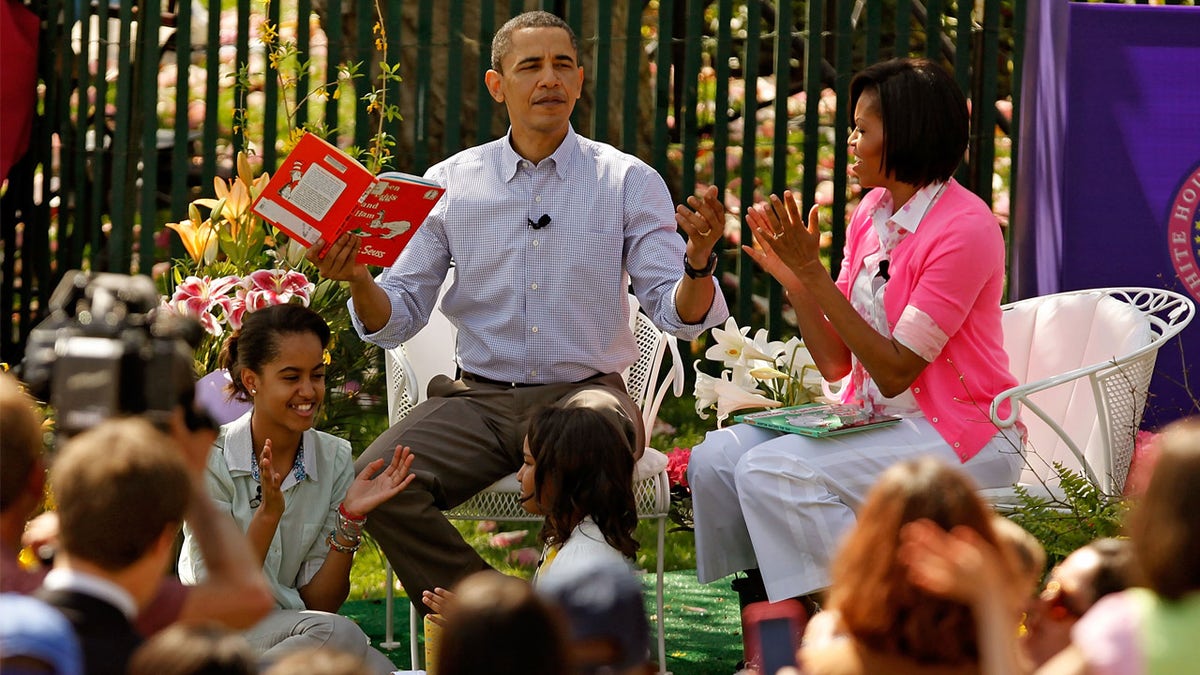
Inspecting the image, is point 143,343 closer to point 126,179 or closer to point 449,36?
point 449,36

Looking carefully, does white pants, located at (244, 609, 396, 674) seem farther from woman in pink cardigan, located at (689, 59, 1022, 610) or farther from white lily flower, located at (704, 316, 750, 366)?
white lily flower, located at (704, 316, 750, 366)

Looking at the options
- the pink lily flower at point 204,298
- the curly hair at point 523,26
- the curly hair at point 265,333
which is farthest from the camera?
the curly hair at point 523,26

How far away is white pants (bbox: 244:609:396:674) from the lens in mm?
3693

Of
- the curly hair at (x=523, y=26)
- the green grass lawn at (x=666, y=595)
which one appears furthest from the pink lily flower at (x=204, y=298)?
the green grass lawn at (x=666, y=595)

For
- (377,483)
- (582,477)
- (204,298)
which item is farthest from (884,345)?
(204,298)

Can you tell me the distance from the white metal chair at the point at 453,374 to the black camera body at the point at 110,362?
1577 millimetres

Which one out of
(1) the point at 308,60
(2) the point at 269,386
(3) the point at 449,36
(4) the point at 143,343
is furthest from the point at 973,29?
(4) the point at 143,343

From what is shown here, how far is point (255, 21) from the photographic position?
8359mm

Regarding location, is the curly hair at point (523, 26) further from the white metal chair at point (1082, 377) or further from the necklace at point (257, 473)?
the white metal chair at point (1082, 377)

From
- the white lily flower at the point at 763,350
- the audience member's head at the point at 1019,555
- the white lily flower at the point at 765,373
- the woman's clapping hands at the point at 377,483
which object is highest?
the audience member's head at the point at 1019,555

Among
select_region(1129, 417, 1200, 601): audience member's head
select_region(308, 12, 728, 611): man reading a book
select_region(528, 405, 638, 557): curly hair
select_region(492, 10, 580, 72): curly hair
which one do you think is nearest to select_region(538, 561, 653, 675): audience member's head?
select_region(1129, 417, 1200, 601): audience member's head

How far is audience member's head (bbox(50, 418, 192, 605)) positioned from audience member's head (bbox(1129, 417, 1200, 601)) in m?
1.45

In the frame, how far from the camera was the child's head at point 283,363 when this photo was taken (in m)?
4.01

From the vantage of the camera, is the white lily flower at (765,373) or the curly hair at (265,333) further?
the white lily flower at (765,373)
